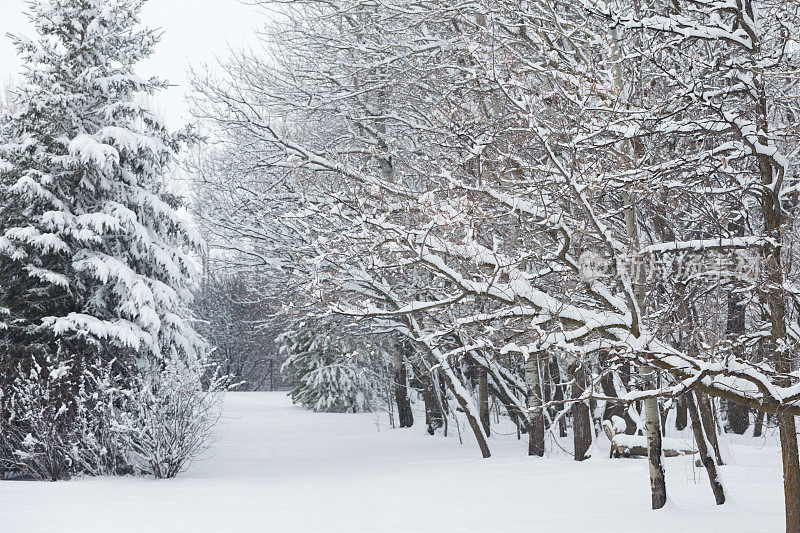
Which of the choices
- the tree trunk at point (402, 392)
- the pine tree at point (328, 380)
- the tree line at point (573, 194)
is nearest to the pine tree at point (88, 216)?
the tree line at point (573, 194)

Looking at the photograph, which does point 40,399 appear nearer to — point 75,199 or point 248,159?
point 75,199

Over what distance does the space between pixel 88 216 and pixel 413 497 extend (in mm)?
6906

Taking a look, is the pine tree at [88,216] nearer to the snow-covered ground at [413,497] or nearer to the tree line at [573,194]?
the tree line at [573,194]

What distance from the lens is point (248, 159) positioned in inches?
516

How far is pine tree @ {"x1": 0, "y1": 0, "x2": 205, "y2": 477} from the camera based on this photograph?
11.4 metres

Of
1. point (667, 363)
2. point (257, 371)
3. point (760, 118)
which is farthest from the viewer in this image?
point (257, 371)

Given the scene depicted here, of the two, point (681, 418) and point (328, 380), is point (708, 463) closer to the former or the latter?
point (681, 418)

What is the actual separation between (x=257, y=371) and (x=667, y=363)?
42.4m

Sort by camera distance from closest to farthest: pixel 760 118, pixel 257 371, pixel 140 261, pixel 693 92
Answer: pixel 693 92 < pixel 760 118 < pixel 140 261 < pixel 257 371

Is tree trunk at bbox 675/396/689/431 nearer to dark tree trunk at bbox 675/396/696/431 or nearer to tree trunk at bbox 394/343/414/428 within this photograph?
dark tree trunk at bbox 675/396/696/431

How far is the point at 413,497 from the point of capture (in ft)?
28.2

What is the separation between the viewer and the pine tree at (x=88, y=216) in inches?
450

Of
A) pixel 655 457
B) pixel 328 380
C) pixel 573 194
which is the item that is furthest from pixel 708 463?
pixel 328 380

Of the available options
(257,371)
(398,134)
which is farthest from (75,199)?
(257,371)
